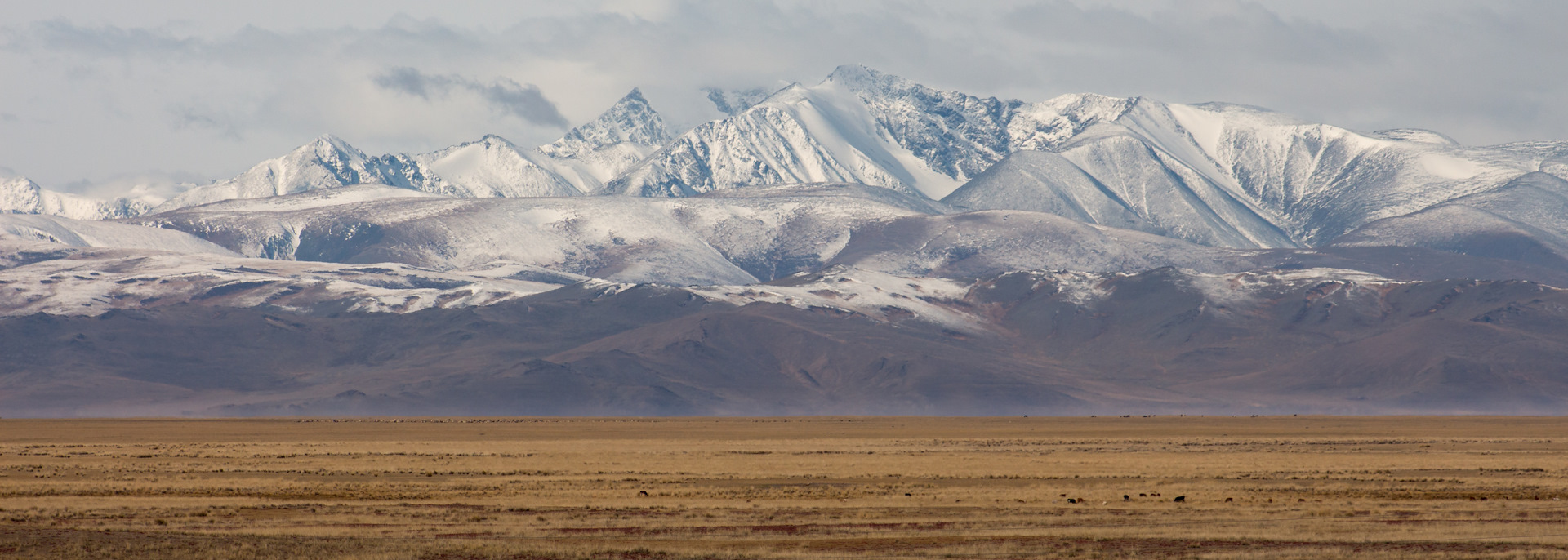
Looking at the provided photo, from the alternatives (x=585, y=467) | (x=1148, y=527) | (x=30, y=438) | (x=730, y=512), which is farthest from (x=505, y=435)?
(x=1148, y=527)

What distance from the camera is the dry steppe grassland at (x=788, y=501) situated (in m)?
54.7

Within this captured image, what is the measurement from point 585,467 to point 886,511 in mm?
39070

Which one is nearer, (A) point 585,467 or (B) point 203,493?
(B) point 203,493

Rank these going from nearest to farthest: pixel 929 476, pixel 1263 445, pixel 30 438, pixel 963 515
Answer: pixel 963 515
pixel 929 476
pixel 1263 445
pixel 30 438

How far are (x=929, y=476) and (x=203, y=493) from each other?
39.2 meters

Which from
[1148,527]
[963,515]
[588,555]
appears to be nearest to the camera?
[588,555]

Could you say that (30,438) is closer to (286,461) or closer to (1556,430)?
(286,461)

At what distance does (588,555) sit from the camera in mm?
53125

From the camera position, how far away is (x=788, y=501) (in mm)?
76000

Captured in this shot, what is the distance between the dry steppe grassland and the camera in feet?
179

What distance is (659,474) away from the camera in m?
97.3

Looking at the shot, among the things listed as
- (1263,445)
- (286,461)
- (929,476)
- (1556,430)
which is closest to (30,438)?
(286,461)

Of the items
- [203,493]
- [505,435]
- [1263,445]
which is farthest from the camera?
[505,435]

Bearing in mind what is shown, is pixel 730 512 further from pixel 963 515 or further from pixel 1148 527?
pixel 1148 527
